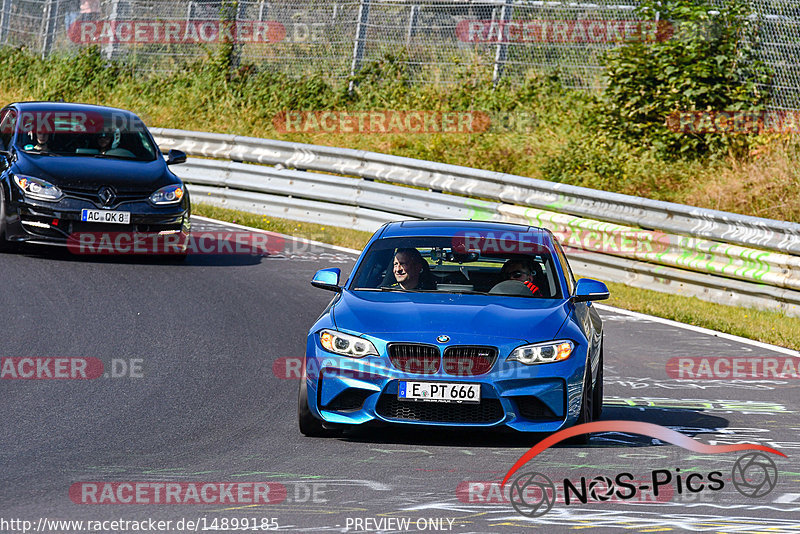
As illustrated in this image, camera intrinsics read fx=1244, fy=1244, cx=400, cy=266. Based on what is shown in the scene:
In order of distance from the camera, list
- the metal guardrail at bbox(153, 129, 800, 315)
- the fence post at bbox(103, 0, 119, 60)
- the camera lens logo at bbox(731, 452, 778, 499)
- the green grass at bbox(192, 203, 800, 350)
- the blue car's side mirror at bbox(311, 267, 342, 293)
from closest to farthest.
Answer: the camera lens logo at bbox(731, 452, 778, 499)
the blue car's side mirror at bbox(311, 267, 342, 293)
the green grass at bbox(192, 203, 800, 350)
the metal guardrail at bbox(153, 129, 800, 315)
the fence post at bbox(103, 0, 119, 60)

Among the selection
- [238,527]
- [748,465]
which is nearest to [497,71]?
[748,465]

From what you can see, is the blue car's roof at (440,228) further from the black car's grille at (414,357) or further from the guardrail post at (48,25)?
the guardrail post at (48,25)

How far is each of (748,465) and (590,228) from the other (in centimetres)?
890

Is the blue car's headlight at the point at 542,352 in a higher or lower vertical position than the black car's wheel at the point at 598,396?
higher

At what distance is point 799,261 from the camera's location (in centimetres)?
1382

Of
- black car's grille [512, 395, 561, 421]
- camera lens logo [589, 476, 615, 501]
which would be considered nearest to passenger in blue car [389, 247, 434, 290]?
black car's grille [512, 395, 561, 421]

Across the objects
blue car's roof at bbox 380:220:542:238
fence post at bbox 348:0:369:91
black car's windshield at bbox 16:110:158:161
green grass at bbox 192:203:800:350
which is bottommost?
green grass at bbox 192:203:800:350

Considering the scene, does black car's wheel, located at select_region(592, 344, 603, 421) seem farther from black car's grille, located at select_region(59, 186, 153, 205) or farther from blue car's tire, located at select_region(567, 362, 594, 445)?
black car's grille, located at select_region(59, 186, 153, 205)

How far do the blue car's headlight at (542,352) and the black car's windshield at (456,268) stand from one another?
97 centimetres

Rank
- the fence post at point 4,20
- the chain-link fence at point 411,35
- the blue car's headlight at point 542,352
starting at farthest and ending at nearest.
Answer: the fence post at point 4,20 < the chain-link fence at point 411,35 < the blue car's headlight at point 542,352

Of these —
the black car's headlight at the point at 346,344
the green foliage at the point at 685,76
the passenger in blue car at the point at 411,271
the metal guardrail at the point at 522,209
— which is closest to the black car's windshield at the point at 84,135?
the metal guardrail at the point at 522,209

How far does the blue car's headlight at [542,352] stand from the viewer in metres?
7.30

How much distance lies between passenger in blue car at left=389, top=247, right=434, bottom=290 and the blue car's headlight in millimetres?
1296

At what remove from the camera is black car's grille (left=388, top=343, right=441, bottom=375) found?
7.26 m
